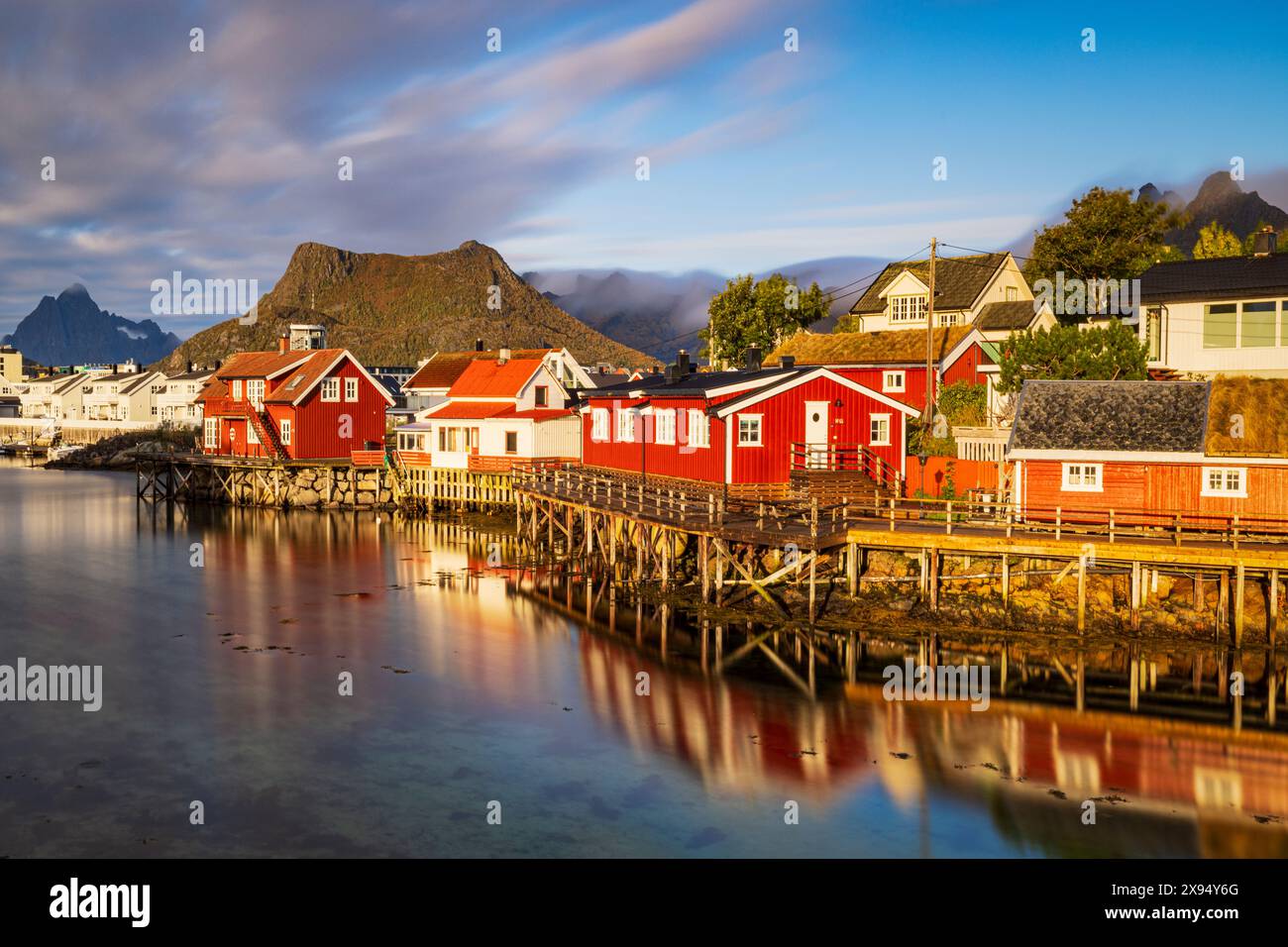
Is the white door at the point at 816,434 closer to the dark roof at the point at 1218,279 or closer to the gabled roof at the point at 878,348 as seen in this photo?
the gabled roof at the point at 878,348

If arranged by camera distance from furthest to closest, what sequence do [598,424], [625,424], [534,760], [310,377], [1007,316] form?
1. [310,377]
2. [1007,316]
3. [598,424]
4. [625,424]
5. [534,760]

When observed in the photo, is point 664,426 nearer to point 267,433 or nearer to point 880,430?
point 880,430

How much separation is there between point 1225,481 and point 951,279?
1459 inches

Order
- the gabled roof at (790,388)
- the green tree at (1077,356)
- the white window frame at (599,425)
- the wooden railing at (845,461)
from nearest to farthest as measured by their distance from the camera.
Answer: the gabled roof at (790,388) < the wooden railing at (845,461) < the green tree at (1077,356) < the white window frame at (599,425)

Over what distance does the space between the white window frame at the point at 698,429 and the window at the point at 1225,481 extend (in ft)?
53.4

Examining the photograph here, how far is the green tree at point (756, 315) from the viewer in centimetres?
7556

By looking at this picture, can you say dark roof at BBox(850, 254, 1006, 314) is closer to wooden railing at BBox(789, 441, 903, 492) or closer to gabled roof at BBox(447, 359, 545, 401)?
gabled roof at BBox(447, 359, 545, 401)

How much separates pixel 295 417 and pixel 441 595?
3523 centimetres

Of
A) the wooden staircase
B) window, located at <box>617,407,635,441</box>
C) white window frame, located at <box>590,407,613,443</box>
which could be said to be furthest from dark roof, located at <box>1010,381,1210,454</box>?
the wooden staircase

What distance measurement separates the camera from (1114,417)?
1320 inches

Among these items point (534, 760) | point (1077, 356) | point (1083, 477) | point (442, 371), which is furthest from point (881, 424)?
point (442, 371)

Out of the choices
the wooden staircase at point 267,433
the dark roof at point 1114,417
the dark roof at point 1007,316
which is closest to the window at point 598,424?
the dark roof at point 1007,316

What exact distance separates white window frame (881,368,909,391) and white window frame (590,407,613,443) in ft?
43.0
